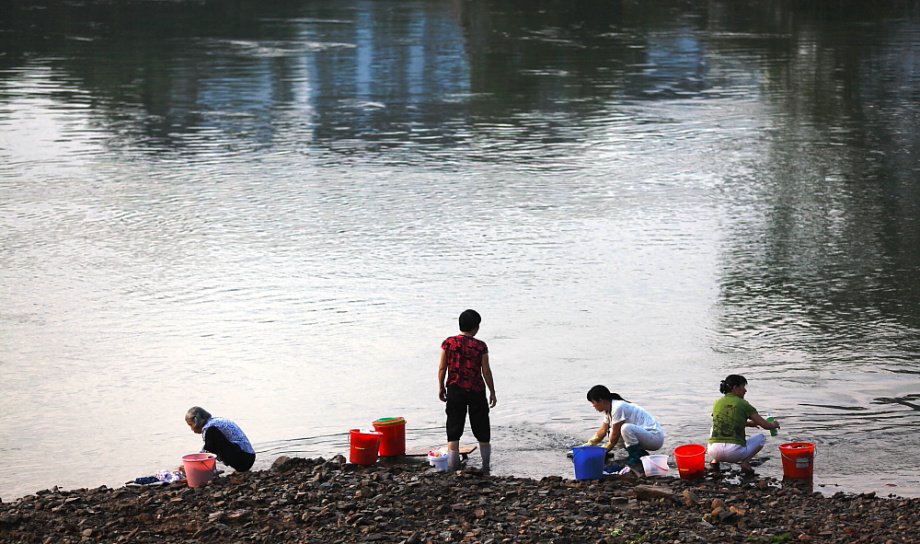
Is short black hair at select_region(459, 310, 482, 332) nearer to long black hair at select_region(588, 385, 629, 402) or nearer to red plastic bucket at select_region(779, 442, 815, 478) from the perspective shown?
long black hair at select_region(588, 385, 629, 402)

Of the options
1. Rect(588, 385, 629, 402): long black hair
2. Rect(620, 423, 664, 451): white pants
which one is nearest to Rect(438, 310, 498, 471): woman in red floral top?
Rect(588, 385, 629, 402): long black hair

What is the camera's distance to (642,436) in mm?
10039

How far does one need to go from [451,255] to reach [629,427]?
738cm

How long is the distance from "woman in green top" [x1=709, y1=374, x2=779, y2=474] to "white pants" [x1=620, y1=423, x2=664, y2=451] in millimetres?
421

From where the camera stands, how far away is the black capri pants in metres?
10.0

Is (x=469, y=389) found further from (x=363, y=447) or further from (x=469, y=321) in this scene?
(x=363, y=447)

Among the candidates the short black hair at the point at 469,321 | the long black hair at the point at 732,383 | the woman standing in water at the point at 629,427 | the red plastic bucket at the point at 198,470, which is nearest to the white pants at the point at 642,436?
the woman standing in water at the point at 629,427

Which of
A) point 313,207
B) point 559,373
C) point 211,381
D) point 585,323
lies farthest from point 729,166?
point 211,381

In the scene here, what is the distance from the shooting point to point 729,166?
22734 mm

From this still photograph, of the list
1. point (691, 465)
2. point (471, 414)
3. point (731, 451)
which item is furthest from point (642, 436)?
point (471, 414)

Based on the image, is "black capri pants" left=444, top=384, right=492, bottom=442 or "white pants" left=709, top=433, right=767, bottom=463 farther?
"black capri pants" left=444, top=384, right=492, bottom=442

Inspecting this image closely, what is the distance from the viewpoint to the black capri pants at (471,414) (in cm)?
1000

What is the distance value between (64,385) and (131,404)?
3.20 ft

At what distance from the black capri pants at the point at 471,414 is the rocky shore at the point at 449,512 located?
59cm
